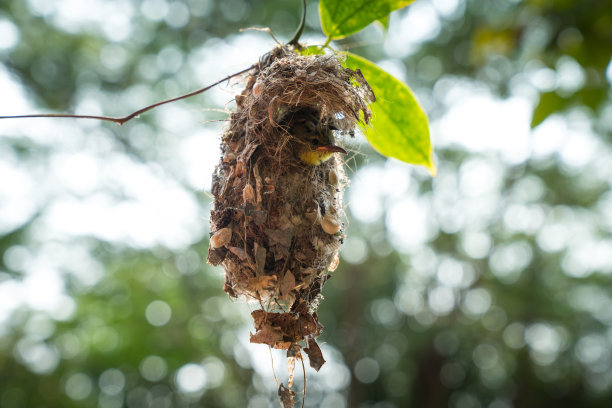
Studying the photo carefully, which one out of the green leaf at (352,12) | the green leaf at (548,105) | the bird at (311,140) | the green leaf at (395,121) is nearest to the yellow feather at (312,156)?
the bird at (311,140)

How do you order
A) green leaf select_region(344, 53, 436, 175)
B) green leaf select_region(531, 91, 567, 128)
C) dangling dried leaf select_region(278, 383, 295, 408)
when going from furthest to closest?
green leaf select_region(531, 91, 567, 128) → green leaf select_region(344, 53, 436, 175) → dangling dried leaf select_region(278, 383, 295, 408)

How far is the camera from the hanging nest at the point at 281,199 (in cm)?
98

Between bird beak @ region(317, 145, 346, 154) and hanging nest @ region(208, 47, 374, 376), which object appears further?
bird beak @ region(317, 145, 346, 154)

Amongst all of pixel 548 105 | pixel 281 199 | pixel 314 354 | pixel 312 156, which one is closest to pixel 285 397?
pixel 314 354

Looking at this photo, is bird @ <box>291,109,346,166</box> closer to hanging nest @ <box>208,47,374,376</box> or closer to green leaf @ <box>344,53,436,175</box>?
hanging nest @ <box>208,47,374,376</box>

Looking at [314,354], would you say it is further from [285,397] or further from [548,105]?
[548,105]

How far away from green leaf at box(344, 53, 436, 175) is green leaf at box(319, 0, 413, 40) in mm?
66

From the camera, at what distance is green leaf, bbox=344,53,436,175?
1.11 metres

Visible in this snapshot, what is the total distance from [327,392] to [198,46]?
4.88 m

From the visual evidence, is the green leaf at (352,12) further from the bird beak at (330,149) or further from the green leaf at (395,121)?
the bird beak at (330,149)

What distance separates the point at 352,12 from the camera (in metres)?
1.04

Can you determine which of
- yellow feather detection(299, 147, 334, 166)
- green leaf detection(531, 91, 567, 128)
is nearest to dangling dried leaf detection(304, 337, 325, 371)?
yellow feather detection(299, 147, 334, 166)

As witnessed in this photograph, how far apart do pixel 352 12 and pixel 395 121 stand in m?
0.28

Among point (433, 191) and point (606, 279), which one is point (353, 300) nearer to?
point (433, 191)
